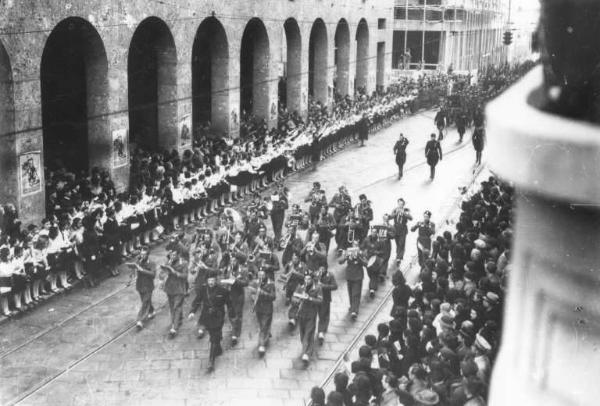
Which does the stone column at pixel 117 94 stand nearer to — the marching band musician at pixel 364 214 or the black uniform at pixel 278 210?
the black uniform at pixel 278 210

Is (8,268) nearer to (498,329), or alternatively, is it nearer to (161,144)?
(498,329)

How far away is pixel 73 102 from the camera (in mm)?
20891

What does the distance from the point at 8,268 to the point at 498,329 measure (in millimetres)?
8201

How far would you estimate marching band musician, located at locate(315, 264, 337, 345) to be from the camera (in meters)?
11.2

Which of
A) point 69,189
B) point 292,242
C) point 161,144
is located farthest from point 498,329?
point 161,144

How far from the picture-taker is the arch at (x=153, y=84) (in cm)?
2172

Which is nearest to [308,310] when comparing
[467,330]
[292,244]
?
[467,330]

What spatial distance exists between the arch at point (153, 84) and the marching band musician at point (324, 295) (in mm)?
11873

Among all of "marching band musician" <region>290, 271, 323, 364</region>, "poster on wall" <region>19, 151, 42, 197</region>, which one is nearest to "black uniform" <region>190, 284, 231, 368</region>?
"marching band musician" <region>290, 271, 323, 364</region>

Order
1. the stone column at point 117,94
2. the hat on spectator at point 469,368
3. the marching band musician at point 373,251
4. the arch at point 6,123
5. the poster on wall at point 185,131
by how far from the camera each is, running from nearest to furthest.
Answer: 1. the hat on spectator at point 469,368
2. the marching band musician at point 373,251
3. the arch at point 6,123
4. the stone column at point 117,94
5. the poster on wall at point 185,131

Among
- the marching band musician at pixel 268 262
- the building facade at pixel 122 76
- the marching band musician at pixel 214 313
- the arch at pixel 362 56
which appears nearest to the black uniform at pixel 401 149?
the building facade at pixel 122 76

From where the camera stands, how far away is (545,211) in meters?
1.51

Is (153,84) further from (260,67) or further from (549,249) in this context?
(549,249)

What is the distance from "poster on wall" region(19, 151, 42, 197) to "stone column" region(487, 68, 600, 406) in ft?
49.2
